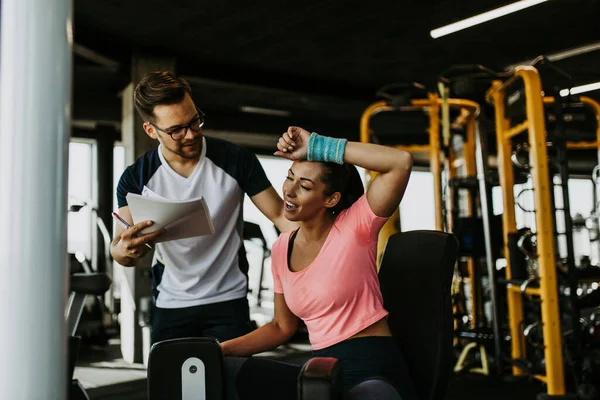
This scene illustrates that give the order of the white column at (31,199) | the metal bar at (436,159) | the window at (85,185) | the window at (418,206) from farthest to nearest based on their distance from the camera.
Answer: the window at (418,206) < the window at (85,185) < the metal bar at (436,159) < the white column at (31,199)

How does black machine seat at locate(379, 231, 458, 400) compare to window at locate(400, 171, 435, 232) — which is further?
window at locate(400, 171, 435, 232)

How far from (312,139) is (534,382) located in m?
3.19

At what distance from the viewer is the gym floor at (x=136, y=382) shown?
3885mm

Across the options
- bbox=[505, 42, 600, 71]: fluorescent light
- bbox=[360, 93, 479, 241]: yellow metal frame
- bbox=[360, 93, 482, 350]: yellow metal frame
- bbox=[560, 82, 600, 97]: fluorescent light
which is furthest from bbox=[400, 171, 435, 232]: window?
bbox=[360, 93, 479, 241]: yellow metal frame

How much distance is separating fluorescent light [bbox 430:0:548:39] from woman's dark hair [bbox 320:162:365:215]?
164 inches

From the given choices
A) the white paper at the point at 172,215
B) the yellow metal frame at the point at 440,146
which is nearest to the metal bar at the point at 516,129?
the yellow metal frame at the point at 440,146

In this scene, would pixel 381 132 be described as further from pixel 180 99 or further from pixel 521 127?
pixel 180 99

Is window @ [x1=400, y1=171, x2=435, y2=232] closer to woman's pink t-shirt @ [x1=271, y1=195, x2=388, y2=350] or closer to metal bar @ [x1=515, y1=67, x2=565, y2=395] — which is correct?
metal bar @ [x1=515, y1=67, x2=565, y2=395]

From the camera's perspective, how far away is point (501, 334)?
4.12 m

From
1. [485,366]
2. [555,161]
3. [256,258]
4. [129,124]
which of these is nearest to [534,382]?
[485,366]

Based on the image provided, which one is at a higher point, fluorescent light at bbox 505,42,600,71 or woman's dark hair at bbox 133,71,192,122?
fluorescent light at bbox 505,42,600,71

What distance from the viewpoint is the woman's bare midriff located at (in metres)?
1.59

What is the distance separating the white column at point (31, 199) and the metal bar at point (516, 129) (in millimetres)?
3068

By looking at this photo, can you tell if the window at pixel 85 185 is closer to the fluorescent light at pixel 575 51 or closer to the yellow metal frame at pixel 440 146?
the yellow metal frame at pixel 440 146
